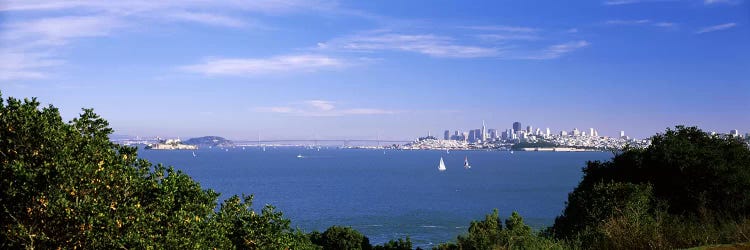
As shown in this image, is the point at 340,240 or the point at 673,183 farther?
the point at 340,240

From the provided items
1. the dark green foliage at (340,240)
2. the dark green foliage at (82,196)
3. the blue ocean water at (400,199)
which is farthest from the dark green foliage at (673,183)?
Answer: the blue ocean water at (400,199)

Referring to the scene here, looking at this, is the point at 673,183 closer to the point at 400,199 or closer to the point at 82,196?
the point at 82,196

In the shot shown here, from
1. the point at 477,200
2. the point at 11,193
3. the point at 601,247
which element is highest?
the point at 11,193

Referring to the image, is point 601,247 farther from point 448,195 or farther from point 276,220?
point 448,195

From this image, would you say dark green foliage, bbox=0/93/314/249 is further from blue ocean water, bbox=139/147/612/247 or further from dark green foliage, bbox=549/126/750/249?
blue ocean water, bbox=139/147/612/247

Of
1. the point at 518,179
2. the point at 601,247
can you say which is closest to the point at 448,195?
the point at 518,179

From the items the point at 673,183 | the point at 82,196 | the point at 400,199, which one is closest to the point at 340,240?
the point at 673,183

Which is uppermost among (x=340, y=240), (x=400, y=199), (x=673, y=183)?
(x=673, y=183)

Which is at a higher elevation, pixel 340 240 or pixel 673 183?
pixel 673 183

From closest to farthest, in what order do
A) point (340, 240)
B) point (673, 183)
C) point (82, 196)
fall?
point (82, 196) < point (673, 183) < point (340, 240)
